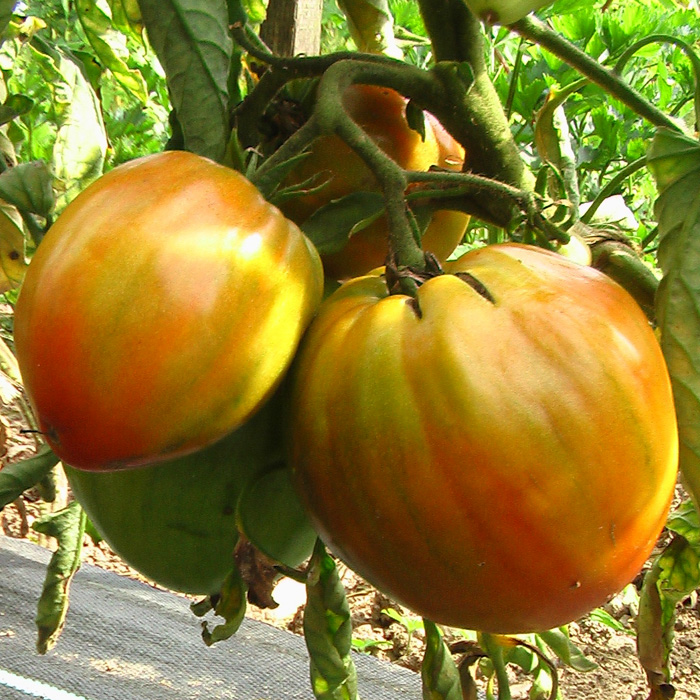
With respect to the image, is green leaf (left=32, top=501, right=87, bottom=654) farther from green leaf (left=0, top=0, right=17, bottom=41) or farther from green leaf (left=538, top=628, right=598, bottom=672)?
green leaf (left=538, top=628, right=598, bottom=672)

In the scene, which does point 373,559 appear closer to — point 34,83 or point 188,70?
point 188,70

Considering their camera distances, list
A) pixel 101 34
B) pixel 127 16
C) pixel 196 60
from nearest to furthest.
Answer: pixel 196 60, pixel 127 16, pixel 101 34

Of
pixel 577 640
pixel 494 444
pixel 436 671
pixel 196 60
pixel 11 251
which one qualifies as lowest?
pixel 577 640

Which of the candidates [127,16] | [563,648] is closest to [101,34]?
[127,16]

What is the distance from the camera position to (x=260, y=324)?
0.42 metres

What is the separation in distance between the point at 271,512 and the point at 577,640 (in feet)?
5.47

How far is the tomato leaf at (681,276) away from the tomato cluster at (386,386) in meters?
0.06

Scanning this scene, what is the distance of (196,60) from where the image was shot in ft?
1.62

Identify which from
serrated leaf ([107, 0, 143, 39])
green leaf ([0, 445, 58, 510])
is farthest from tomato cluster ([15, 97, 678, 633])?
serrated leaf ([107, 0, 143, 39])

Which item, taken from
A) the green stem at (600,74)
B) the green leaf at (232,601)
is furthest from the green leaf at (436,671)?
the green stem at (600,74)

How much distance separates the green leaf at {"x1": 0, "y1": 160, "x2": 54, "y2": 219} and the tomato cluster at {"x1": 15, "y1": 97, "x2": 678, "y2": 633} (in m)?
0.19

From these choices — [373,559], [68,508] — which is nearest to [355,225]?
[373,559]

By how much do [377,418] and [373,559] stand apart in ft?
0.24

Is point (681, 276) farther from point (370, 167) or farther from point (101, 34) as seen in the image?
point (101, 34)
